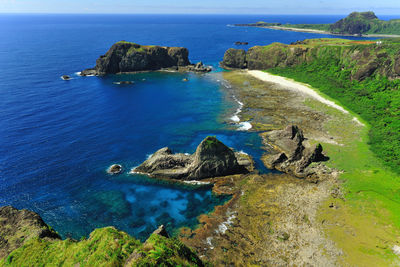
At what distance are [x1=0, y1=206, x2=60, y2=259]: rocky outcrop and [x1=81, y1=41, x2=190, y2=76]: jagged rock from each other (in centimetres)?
10603

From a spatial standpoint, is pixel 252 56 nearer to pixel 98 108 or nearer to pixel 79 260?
pixel 98 108

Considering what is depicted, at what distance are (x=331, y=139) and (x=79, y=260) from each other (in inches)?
2271

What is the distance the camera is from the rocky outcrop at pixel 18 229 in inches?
995

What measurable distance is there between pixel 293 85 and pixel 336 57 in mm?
29234

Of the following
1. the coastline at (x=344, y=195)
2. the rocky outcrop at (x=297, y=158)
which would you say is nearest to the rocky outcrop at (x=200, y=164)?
the coastline at (x=344, y=195)

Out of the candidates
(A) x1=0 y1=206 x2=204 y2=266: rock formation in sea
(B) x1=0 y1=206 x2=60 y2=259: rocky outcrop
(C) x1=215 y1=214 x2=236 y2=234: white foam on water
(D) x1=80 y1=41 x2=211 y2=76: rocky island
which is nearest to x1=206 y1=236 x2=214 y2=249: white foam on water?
(C) x1=215 y1=214 x2=236 y2=234: white foam on water

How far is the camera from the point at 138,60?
427 ft

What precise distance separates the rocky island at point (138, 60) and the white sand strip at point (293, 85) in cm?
2897

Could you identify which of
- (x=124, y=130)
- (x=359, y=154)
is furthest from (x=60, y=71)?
(x=359, y=154)

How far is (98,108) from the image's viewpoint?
81.8 meters

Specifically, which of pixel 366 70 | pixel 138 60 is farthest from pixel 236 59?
pixel 366 70

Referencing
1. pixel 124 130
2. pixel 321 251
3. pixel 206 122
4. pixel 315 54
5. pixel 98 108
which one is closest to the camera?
pixel 321 251

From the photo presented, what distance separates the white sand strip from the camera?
259 ft

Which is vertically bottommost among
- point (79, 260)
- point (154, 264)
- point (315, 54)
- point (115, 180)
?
point (115, 180)
